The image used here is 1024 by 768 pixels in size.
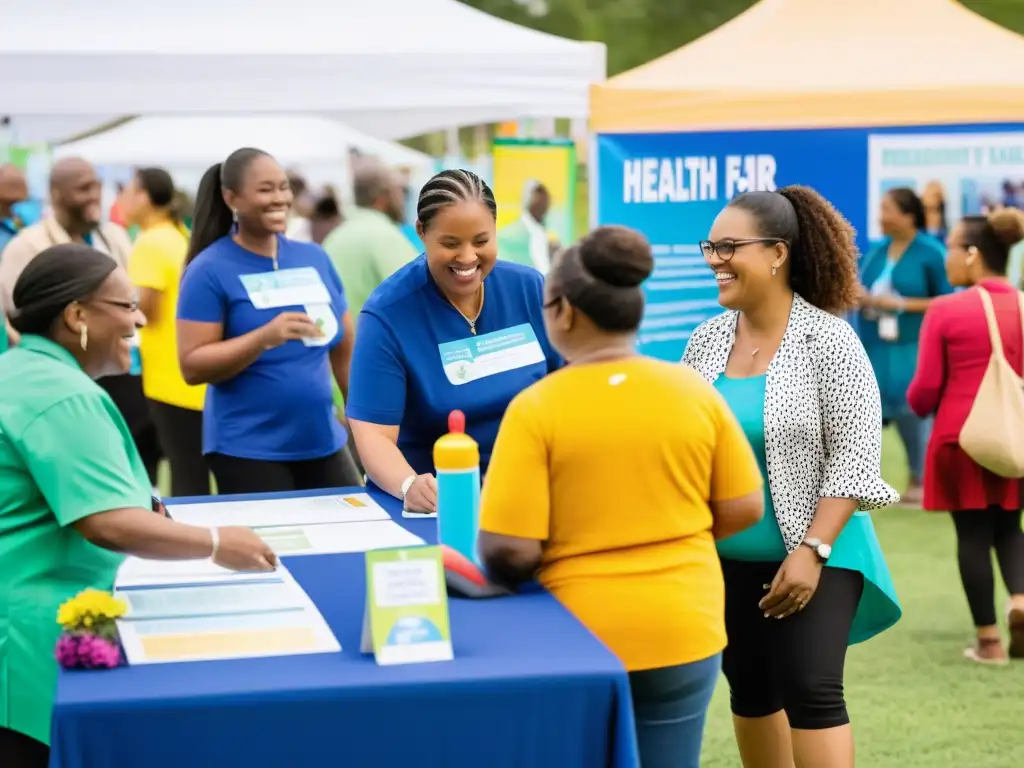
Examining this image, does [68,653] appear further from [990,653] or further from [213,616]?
[990,653]

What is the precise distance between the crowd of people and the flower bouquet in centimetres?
16

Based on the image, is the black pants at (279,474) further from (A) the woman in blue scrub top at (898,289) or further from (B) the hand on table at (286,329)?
(A) the woman in blue scrub top at (898,289)

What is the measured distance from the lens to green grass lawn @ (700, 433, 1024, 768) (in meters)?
4.04

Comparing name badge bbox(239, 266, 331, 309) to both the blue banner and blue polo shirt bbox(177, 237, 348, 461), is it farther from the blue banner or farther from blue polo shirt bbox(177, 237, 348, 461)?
the blue banner

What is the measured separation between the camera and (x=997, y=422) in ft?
15.7

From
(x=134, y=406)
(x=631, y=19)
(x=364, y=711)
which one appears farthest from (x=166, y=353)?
(x=631, y=19)

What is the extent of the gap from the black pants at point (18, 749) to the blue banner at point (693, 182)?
472cm

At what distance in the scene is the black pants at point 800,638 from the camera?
2.81 meters

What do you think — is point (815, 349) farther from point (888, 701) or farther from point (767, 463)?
point (888, 701)

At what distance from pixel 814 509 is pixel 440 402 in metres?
0.78

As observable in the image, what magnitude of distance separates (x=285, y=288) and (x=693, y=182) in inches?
120

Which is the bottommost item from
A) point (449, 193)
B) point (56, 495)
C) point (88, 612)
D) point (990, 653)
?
point (990, 653)

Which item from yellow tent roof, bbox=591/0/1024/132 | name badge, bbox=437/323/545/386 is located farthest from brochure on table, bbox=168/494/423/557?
yellow tent roof, bbox=591/0/1024/132

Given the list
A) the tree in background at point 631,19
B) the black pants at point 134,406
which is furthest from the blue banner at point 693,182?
the tree in background at point 631,19
